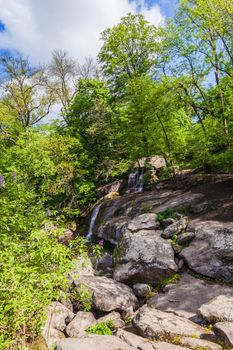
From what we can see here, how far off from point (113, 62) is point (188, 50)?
23.4 feet

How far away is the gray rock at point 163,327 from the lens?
5.76 meters

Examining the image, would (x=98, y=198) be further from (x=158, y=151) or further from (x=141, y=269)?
(x=141, y=269)

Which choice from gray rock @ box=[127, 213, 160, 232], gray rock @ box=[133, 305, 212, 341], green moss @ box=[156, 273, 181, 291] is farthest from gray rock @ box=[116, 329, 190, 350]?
gray rock @ box=[127, 213, 160, 232]

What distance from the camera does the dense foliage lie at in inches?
192

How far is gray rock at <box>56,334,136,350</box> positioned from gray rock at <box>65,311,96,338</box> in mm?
1966

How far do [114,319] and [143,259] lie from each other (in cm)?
271

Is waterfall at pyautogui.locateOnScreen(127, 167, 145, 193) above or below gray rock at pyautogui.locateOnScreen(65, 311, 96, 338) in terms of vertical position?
above

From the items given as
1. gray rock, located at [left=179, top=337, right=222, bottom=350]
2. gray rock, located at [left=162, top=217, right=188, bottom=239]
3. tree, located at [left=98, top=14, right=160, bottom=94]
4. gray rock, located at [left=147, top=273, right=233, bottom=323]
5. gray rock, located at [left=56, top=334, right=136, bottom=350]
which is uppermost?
tree, located at [left=98, top=14, right=160, bottom=94]

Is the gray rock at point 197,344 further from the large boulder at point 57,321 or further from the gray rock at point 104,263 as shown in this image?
the gray rock at point 104,263

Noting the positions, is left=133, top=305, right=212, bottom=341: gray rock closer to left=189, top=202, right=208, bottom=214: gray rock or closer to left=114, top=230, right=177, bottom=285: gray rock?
left=114, top=230, right=177, bottom=285: gray rock

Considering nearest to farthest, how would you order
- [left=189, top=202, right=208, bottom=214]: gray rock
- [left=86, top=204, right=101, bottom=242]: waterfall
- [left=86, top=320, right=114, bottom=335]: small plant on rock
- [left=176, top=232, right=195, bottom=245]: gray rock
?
1. [left=86, top=320, right=114, bottom=335]: small plant on rock
2. [left=176, top=232, right=195, bottom=245]: gray rock
3. [left=189, top=202, right=208, bottom=214]: gray rock
4. [left=86, top=204, right=101, bottom=242]: waterfall

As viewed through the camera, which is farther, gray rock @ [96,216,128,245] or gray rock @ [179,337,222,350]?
gray rock @ [96,216,128,245]

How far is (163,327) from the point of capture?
5.89 meters

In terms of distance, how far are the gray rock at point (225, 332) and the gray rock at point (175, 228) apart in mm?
5544
